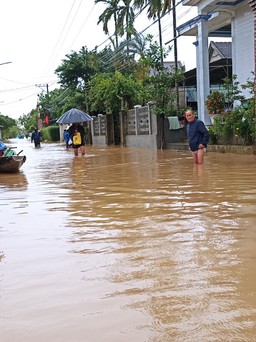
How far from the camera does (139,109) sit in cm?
2422

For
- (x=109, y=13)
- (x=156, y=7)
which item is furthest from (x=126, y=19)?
(x=156, y=7)

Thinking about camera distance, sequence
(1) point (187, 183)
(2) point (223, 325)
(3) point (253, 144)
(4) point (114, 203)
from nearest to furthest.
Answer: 1. (2) point (223, 325)
2. (4) point (114, 203)
3. (1) point (187, 183)
4. (3) point (253, 144)

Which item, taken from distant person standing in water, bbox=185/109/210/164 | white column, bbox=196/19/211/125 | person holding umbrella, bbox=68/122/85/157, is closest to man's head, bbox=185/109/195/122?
distant person standing in water, bbox=185/109/210/164

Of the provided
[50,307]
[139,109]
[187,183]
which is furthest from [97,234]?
Answer: [139,109]

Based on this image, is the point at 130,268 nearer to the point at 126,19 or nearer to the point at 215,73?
the point at 215,73

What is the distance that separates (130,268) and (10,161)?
8.60m

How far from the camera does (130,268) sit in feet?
11.2

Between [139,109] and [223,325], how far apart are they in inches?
874

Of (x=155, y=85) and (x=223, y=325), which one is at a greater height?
(x=155, y=85)

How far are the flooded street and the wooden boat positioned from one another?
4620 millimetres

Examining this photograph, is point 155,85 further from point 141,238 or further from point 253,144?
point 141,238

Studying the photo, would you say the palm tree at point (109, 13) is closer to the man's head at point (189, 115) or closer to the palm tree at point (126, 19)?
the palm tree at point (126, 19)

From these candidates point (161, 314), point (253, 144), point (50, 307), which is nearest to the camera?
point (161, 314)

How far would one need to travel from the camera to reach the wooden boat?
448 inches
